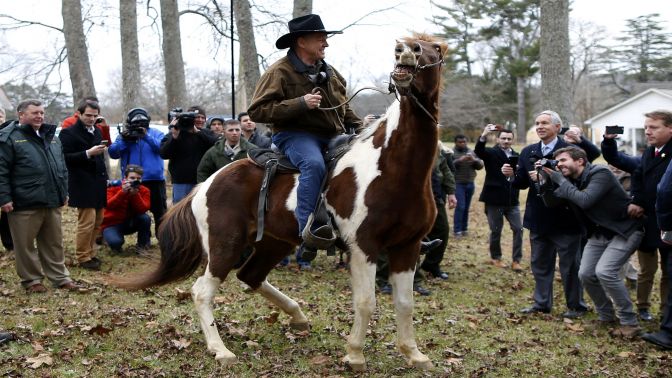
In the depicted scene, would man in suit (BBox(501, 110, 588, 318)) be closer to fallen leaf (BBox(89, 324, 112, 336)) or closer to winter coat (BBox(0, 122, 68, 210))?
fallen leaf (BBox(89, 324, 112, 336))

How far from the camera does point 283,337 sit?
6520 mm

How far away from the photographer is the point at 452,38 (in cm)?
4453

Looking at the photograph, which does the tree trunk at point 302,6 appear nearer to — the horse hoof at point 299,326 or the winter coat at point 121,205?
the winter coat at point 121,205

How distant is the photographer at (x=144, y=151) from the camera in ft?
33.3

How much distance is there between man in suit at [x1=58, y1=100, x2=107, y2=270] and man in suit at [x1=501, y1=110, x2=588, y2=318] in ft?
19.8

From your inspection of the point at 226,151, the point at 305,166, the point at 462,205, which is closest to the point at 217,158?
the point at 226,151

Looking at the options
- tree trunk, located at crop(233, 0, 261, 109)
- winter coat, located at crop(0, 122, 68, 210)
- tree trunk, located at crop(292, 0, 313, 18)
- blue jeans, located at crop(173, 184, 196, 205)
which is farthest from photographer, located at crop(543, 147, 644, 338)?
tree trunk, located at crop(233, 0, 261, 109)

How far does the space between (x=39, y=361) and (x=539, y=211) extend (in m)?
5.70

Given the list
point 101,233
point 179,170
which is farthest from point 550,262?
point 101,233

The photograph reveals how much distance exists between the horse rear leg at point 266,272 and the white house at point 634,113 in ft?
134

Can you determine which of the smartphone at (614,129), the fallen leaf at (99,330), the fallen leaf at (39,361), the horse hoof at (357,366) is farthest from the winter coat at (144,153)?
the smartphone at (614,129)

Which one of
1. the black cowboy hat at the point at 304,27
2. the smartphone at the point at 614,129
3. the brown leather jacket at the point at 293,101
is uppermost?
the black cowboy hat at the point at 304,27

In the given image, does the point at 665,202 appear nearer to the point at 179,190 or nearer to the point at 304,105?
the point at 304,105

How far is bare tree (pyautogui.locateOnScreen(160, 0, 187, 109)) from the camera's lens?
1681cm
